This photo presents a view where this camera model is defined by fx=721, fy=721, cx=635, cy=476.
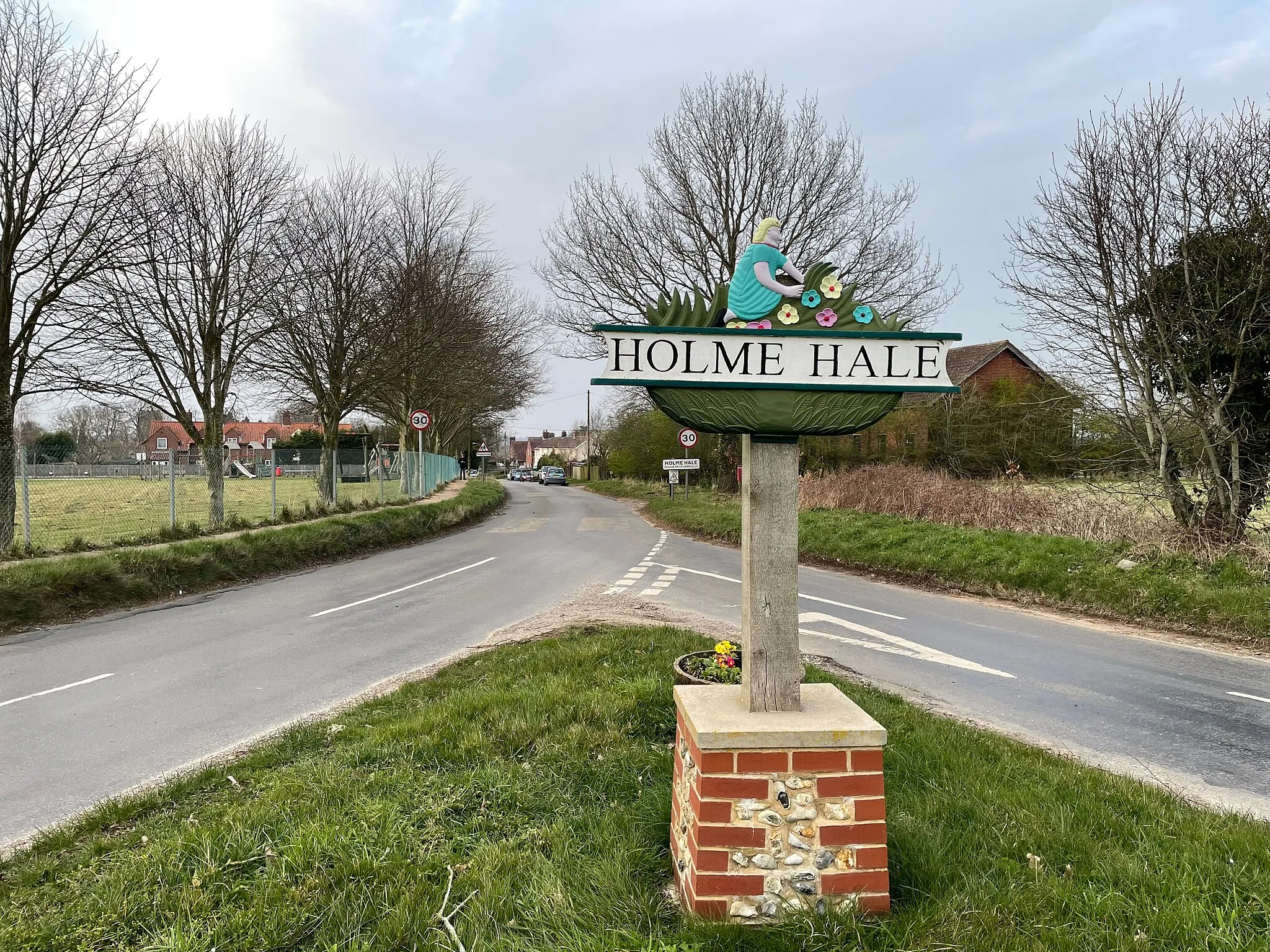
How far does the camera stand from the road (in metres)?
4.93

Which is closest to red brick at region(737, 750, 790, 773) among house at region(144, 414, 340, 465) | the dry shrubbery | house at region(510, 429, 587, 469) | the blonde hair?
the blonde hair

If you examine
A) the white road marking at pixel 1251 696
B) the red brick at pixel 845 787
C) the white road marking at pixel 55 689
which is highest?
the red brick at pixel 845 787

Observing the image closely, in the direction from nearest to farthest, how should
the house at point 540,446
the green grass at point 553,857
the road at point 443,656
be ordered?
the green grass at point 553,857 < the road at point 443,656 < the house at point 540,446

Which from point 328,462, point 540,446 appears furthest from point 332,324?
point 540,446

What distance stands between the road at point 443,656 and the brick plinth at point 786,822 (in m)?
3.18

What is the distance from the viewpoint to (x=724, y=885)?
2.61 metres

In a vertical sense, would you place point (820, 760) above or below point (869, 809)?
above

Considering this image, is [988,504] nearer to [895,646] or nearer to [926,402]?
[895,646]

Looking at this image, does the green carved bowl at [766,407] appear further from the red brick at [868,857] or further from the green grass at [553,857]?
the green grass at [553,857]

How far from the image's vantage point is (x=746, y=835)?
263 cm

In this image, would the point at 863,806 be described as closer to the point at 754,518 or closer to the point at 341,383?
the point at 754,518

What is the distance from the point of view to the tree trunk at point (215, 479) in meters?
16.0

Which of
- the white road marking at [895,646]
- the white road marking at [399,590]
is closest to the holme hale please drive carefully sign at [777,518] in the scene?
the white road marking at [895,646]

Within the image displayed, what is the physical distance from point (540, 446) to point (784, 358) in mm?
152151
